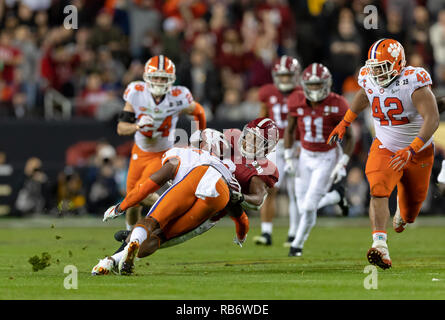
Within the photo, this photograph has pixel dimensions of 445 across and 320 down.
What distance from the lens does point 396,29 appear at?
19500 millimetres

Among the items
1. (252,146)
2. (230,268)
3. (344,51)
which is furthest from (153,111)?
(344,51)

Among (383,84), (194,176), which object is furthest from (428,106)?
(194,176)

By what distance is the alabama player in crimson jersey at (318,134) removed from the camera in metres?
12.1

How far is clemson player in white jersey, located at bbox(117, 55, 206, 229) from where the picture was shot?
1176 cm

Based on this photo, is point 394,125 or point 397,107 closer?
point 397,107

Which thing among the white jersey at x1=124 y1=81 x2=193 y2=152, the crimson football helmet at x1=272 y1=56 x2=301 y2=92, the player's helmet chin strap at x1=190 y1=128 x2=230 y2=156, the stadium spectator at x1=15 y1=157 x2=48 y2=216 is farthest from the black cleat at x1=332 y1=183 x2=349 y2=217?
the stadium spectator at x1=15 y1=157 x2=48 y2=216

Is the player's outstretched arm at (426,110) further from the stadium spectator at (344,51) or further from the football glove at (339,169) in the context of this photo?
the stadium spectator at (344,51)

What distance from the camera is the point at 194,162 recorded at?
899 centimetres

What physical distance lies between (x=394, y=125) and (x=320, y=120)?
2.35 metres

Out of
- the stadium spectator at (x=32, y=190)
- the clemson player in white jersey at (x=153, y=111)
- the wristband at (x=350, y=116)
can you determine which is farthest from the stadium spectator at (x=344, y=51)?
the wristband at (x=350, y=116)

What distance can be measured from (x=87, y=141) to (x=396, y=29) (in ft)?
21.1

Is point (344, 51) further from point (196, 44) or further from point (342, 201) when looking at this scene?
point (342, 201)

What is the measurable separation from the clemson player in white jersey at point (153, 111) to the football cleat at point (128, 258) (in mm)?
3214

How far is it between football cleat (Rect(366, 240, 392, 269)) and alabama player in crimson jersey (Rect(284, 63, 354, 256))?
2.47 meters
